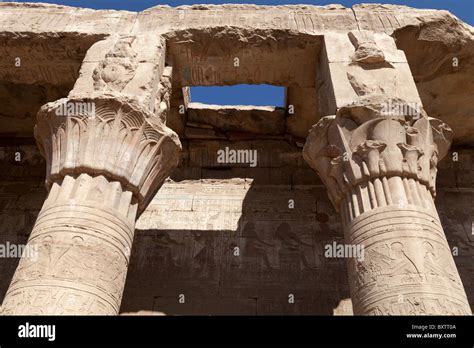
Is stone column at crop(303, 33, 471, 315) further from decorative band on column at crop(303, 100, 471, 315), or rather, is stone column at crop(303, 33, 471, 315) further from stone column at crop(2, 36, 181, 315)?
stone column at crop(2, 36, 181, 315)

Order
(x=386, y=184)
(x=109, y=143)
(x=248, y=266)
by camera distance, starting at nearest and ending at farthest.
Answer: (x=386, y=184) < (x=109, y=143) < (x=248, y=266)

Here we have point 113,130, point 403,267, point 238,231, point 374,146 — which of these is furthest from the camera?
point 238,231

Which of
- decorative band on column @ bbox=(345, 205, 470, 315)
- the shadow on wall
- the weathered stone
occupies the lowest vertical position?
decorative band on column @ bbox=(345, 205, 470, 315)

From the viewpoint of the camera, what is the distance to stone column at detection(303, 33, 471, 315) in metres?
4.55

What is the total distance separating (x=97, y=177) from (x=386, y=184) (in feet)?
9.35

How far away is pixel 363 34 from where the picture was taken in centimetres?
714

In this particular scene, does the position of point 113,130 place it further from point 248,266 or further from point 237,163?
point 237,163

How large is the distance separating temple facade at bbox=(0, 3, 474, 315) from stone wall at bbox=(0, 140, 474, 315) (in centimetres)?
3

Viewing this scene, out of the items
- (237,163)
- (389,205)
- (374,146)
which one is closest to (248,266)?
(237,163)

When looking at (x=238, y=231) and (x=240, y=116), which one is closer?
(x=238, y=231)

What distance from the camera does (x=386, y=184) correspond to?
5254 millimetres

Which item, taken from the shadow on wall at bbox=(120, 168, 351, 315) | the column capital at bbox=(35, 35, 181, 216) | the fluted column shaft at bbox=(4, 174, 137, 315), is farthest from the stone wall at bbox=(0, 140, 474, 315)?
the fluted column shaft at bbox=(4, 174, 137, 315)
